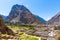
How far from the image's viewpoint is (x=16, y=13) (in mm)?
189000

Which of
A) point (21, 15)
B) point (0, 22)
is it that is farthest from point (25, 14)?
point (0, 22)

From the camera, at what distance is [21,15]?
17838cm

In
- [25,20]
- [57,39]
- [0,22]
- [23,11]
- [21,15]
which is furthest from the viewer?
[23,11]

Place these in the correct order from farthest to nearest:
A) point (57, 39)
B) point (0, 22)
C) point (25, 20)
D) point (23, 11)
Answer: point (23, 11) → point (25, 20) → point (0, 22) → point (57, 39)

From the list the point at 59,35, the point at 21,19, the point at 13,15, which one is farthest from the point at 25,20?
the point at 59,35

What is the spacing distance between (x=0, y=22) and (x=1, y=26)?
590mm

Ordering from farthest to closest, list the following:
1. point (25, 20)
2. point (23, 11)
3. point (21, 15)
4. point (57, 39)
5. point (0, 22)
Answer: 1. point (23, 11)
2. point (21, 15)
3. point (25, 20)
4. point (0, 22)
5. point (57, 39)

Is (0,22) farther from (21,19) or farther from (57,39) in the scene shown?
(21,19)

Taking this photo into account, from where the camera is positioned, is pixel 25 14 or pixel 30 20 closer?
pixel 30 20

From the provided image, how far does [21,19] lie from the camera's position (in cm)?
16475

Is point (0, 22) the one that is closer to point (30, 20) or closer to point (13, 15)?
point (30, 20)

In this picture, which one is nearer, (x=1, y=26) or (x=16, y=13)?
(x=1, y=26)

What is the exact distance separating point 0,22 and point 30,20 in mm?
137720

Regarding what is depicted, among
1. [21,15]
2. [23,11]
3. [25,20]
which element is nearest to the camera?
[25,20]
